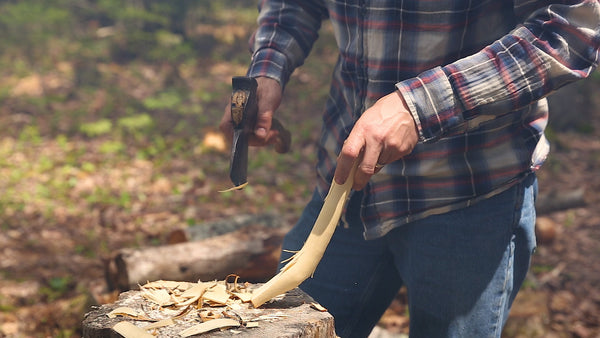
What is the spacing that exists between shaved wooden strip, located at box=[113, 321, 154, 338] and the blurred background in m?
1.25

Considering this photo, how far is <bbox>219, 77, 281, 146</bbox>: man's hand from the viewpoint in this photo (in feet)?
7.37

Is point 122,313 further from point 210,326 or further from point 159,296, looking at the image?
point 210,326

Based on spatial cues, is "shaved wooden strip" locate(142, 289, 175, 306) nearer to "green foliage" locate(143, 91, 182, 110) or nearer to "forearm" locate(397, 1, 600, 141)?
"forearm" locate(397, 1, 600, 141)

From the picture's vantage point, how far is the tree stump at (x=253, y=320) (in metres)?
1.58

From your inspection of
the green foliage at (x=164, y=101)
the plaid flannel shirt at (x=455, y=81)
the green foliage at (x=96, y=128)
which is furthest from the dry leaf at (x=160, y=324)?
the green foliage at (x=164, y=101)

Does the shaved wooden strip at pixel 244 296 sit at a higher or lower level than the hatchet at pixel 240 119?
lower

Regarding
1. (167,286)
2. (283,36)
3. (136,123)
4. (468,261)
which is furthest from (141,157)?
(468,261)

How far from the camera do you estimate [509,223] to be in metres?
1.88

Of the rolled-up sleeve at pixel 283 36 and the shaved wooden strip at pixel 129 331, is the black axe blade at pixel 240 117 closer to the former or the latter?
the rolled-up sleeve at pixel 283 36

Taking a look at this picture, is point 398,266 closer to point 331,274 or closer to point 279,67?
point 331,274

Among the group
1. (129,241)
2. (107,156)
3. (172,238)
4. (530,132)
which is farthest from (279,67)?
(107,156)

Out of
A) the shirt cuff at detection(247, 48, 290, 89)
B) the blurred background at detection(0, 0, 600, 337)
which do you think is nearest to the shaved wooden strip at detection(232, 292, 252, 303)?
the shirt cuff at detection(247, 48, 290, 89)

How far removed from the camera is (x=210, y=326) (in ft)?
5.19

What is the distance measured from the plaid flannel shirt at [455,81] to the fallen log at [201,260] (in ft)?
5.60
